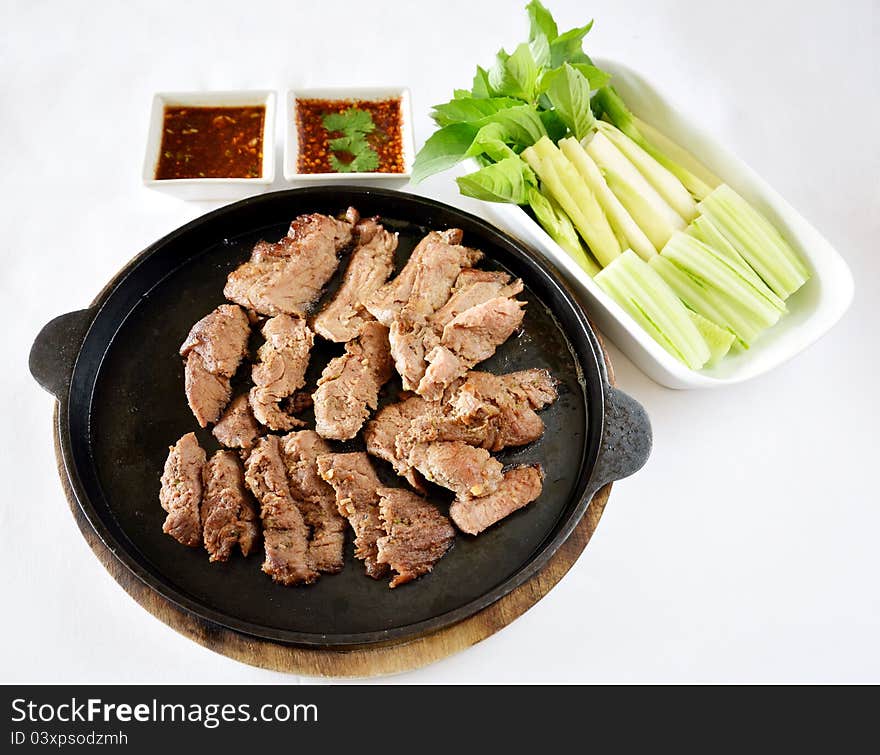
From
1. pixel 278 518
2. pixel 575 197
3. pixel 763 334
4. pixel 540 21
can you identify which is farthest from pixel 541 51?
pixel 278 518

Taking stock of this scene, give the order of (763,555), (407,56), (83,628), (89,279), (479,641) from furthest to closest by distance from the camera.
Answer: (407,56), (89,279), (763,555), (83,628), (479,641)

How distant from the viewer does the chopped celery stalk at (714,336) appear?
395 centimetres

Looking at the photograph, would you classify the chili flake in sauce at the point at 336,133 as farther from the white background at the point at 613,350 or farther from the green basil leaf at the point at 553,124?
the green basil leaf at the point at 553,124

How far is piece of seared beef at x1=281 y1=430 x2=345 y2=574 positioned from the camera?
349 centimetres

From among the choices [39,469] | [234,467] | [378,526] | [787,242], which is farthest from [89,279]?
[787,242]

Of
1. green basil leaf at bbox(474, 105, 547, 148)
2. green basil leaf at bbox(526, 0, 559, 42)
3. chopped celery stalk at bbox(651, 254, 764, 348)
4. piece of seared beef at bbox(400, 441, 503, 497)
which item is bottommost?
piece of seared beef at bbox(400, 441, 503, 497)

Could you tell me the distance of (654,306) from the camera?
3947mm

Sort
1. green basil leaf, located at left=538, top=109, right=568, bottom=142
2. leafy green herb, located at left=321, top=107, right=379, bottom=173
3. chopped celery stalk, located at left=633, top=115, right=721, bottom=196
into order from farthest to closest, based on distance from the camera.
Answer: leafy green herb, located at left=321, top=107, right=379, bottom=173, chopped celery stalk, located at left=633, top=115, right=721, bottom=196, green basil leaf, located at left=538, top=109, right=568, bottom=142

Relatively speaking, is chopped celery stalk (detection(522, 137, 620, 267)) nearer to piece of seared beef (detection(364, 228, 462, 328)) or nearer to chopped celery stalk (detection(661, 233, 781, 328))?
chopped celery stalk (detection(661, 233, 781, 328))

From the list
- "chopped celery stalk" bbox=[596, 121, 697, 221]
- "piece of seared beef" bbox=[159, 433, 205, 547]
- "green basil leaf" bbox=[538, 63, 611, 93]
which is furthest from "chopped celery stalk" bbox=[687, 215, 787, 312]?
"piece of seared beef" bbox=[159, 433, 205, 547]

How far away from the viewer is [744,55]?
5355mm

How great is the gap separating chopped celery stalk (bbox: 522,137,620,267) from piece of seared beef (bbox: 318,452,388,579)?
→ 5.37 ft
